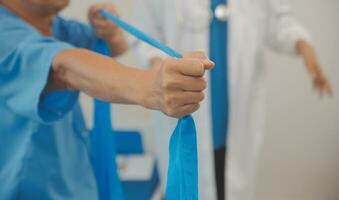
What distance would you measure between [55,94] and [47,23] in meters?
0.22

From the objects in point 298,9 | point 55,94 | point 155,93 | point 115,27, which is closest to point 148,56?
point 115,27

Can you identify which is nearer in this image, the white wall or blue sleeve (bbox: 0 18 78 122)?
blue sleeve (bbox: 0 18 78 122)

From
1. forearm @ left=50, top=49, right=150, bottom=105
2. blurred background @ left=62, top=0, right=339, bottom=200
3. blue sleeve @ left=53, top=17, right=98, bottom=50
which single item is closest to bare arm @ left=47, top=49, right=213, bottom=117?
forearm @ left=50, top=49, right=150, bottom=105

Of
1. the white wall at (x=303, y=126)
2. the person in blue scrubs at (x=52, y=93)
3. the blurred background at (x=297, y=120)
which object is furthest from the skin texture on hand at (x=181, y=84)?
the white wall at (x=303, y=126)

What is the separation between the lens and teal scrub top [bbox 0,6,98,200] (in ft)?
1.51

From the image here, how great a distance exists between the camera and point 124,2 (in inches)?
50.5

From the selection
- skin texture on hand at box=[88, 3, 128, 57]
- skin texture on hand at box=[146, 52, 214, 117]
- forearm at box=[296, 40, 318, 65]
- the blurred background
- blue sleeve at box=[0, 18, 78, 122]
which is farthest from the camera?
the blurred background

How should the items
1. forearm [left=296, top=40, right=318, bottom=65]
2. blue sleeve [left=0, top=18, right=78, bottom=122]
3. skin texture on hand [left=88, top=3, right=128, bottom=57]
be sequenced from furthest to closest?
forearm [left=296, top=40, right=318, bottom=65] → skin texture on hand [left=88, top=3, right=128, bottom=57] → blue sleeve [left=0, top=18, right=78, bottom=122]

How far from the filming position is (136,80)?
400mm

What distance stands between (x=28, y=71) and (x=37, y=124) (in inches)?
5.1

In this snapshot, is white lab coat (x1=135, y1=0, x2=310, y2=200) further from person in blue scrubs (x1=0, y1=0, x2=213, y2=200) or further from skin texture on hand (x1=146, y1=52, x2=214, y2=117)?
skin texture on hand (x1=146, y1=52, x2=214, y2=117)

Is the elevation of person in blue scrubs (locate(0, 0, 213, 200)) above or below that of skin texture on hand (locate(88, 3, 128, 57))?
below

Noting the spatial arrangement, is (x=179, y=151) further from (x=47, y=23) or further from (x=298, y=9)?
(x=298, y=9)

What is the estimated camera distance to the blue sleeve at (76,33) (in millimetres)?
737
